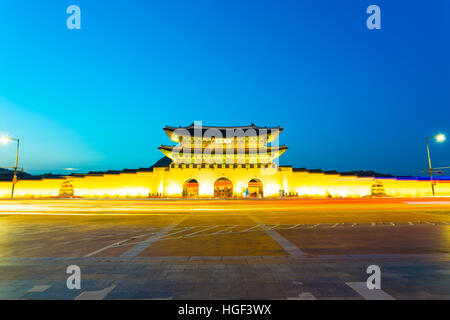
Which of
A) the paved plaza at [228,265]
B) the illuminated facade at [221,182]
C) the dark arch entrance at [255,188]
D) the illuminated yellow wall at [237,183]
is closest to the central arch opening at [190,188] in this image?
the illuminated facade at [221,182]

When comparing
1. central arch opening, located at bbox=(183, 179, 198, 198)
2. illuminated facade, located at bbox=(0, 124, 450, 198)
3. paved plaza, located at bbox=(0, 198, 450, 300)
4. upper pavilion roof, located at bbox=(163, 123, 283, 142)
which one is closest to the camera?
paved plaza, located at bbox=(0, 198, 450, 300)

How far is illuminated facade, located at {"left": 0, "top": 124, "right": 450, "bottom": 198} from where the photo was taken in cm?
3444

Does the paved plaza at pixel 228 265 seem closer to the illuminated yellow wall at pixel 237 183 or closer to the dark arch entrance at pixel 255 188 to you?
the illuminated yellow wall at pixel 237 183

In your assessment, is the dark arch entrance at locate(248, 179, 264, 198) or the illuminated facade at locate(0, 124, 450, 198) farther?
the dark arch entrance at locate(248, 179, 264, 198)

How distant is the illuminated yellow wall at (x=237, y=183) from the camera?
113 ft

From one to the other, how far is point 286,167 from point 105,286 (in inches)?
1338

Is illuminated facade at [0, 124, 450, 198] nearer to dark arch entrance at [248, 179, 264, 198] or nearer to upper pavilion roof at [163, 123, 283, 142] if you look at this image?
dark arch entrance at [248, 179, 264, 198]

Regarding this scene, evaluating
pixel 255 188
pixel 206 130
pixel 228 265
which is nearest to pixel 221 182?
pixel 255 188

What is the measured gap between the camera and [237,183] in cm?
3572

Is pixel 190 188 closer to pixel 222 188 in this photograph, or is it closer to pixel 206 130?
pixel 222 188

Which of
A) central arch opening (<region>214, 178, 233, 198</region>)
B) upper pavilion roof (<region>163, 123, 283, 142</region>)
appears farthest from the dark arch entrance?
upper pavilion roof (<region>163, 123, 283, 142</region>)

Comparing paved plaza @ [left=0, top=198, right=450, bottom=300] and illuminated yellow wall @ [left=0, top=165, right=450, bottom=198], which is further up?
illuminated yellow wall @ [left=0, top=165, right=450, bottom=198]

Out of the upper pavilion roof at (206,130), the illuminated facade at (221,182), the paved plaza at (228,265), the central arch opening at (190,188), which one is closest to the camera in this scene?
the paved plaza at (228,265)
